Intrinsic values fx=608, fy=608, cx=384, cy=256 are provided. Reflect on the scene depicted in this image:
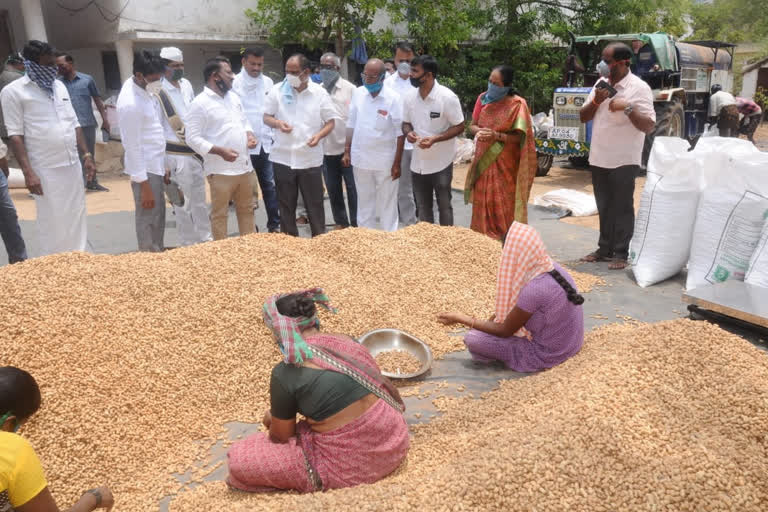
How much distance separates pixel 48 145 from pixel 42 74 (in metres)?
0.52

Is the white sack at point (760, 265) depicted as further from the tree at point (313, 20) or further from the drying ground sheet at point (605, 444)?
the tree at point (313, 20)

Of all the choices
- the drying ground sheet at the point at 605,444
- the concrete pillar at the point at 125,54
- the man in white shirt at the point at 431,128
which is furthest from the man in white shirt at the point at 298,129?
the concrete pillar at the point at 125,54

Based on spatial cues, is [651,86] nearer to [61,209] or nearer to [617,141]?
[617,141]

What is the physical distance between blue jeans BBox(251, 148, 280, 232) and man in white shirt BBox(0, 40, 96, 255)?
1.51m

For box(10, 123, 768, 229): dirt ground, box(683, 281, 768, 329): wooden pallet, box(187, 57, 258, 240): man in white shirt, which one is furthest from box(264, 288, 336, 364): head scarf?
box(10, 123, 768, 229): dirt ground

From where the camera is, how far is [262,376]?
3.05m

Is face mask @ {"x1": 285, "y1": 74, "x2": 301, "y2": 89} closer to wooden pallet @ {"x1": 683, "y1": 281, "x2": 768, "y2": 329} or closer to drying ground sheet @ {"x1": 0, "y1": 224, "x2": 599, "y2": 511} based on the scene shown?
drying ground sheet @ {"x1": 0, "y1": 224, "x2": 599, "y2": 511}

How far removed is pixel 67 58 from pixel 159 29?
3173mm

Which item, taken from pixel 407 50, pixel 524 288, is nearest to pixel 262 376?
pixel 524 288

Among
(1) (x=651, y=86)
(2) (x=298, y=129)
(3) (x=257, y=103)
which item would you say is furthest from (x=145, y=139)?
(1) (x=651, y=86)

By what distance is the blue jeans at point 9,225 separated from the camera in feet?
14.9

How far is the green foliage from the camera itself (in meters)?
23.3

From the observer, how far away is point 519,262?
301 cm

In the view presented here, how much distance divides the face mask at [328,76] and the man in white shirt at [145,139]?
1759 mm
